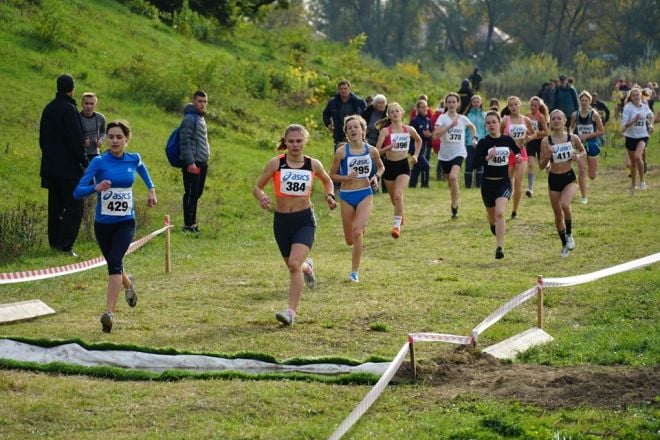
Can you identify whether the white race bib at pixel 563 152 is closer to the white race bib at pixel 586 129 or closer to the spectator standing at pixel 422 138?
the white race bib at pixel 586 129

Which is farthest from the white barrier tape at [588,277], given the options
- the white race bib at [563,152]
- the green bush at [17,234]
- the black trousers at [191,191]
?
the green bush at [17,234]

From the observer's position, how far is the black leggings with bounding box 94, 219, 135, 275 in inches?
480

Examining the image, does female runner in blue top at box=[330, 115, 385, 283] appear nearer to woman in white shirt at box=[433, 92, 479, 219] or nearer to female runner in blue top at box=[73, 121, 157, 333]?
female runner in blue top at box=[73, 121, 157, 333]

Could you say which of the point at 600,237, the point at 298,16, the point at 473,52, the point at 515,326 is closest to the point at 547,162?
the point at 600,237

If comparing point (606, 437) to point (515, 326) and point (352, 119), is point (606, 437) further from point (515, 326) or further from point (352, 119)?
point (352, 119)

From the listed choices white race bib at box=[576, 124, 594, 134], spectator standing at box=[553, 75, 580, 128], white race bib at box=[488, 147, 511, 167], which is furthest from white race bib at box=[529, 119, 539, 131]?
spectator standing at box=[553, 75, 580, 128]

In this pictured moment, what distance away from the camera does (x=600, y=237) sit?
19.5 metres

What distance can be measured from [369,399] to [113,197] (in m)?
4.53

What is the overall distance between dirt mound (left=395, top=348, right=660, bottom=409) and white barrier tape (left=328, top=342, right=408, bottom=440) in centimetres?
35

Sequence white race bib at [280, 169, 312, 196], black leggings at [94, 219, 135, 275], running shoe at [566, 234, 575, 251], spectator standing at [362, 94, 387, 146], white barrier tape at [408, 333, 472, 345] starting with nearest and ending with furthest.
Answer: white barrier tape at [408, 333, 472, 345] < black leggings at [94, 219, 135, 275] < white race bib at [280, 169, 312, 196] < running shoe at [566, 234, 575, 251] < spectator standing at [362, 94, 387, 146]

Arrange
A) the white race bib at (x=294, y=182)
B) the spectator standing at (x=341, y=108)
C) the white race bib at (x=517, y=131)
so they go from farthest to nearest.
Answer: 1. the spectator standing at (x=341, y=108)
2. the white race bib at (x=517, y=131)
3. the white race bib at (x=294, y=182)

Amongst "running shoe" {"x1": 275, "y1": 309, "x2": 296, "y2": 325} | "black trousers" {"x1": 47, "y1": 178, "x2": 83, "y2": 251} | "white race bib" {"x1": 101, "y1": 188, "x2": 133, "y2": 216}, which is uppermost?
"white race bib" {"x1": 101, "y1": 188, "x2": 133, "y2": 216}

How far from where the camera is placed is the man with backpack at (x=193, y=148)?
1939 centimetres

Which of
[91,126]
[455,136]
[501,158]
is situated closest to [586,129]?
[455,136]
